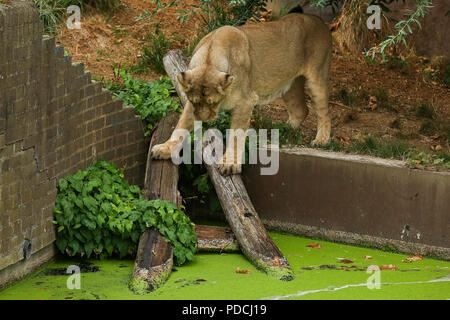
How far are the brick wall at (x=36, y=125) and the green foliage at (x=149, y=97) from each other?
2.39 feet

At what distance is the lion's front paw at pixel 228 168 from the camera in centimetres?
906

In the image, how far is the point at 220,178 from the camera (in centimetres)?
909

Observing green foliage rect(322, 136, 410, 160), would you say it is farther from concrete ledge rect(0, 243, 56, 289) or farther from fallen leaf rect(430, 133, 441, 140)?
concrete ledge rect(0, 243, 56, 289)

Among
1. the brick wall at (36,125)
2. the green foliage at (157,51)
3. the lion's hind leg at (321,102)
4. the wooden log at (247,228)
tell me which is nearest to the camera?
the brick wall at (36,125)

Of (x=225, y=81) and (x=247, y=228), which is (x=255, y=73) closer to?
(x=225, y=81)

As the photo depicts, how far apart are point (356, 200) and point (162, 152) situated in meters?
2.21

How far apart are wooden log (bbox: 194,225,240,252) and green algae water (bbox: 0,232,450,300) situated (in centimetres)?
7

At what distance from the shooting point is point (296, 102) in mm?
10750

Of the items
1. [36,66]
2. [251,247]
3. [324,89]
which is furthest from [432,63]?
[36,66]

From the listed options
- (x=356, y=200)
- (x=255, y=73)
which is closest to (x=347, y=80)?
(x=255, y=73)

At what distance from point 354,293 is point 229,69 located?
271 centimetres

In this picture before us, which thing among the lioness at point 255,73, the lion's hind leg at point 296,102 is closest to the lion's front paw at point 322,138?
the lioness at point 255,73

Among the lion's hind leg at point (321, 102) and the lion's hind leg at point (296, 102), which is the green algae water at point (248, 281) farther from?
the lion's hind leg at point (296, 102)

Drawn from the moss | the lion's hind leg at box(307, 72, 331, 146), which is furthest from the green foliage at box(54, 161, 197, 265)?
the lion's hind leg at box(307, 72, 331, 146)
